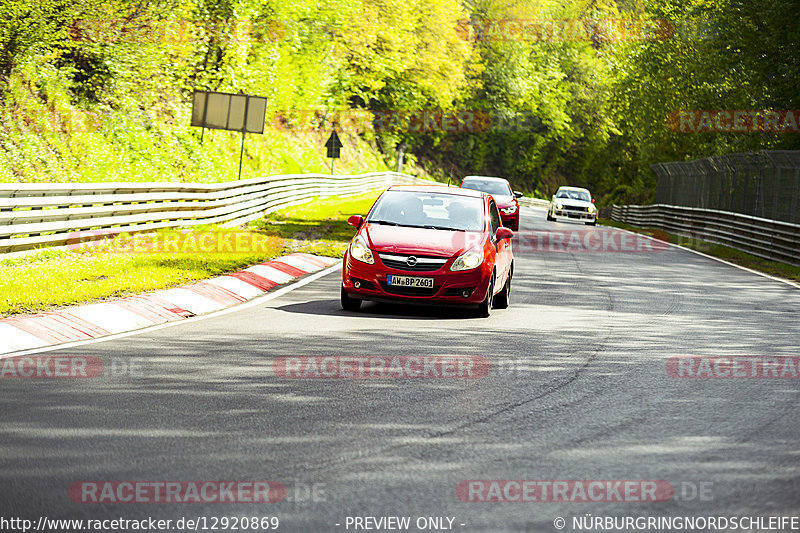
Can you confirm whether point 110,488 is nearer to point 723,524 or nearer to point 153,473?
point 153,473

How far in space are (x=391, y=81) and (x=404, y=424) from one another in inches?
2385

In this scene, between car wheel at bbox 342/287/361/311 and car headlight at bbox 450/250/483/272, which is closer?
car headlight at bbox 450/250/483/272

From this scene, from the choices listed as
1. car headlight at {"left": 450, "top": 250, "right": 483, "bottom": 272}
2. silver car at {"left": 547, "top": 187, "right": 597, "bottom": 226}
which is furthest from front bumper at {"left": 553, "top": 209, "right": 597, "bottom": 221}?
car headlight at {"left": 450, "top": 250, "right": 483, "bottom": 272}

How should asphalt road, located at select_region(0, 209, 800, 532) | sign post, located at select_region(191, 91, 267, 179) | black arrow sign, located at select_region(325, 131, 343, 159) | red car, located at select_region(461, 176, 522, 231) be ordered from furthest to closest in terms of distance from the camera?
black arrow sign, located at select_region(325, 131, 343, 159) → sign post, located at select_region(191, 91, 267, 179) → red car, located at select_region(461, 176, 522, 231) → asphalt road, located at select_region(0, 209, 800, 532)

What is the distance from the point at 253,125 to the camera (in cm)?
2953

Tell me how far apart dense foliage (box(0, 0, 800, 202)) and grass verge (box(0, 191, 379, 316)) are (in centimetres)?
481

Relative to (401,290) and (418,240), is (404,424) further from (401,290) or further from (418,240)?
(418,240)

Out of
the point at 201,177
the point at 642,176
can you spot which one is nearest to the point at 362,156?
the point at 642,176

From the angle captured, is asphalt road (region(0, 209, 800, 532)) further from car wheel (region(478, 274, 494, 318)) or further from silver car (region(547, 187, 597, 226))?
silver car (region(547, 187, 597, 226))

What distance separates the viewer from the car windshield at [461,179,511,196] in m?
28.5

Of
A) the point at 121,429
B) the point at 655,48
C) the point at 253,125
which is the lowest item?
the point at 121,429

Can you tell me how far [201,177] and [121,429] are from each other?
1017 inches

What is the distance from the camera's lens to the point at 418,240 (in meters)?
12.6

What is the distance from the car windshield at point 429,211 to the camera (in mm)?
13273
